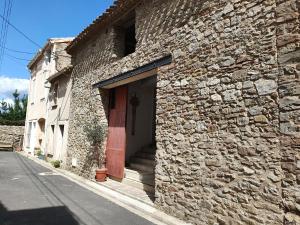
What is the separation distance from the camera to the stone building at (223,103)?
3.72 meters

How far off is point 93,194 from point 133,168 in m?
2.17

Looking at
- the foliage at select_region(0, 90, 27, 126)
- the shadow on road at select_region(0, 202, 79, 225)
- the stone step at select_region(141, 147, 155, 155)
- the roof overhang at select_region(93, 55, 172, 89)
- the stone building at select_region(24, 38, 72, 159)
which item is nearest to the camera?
the shadow on road at select_region(0, 202, 79, 225)

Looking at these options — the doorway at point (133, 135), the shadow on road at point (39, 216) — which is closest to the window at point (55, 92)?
the doorway at point (133, 135)

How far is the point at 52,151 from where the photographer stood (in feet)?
46.4

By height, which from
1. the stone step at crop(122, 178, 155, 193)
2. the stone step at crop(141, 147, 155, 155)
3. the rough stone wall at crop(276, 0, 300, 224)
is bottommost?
the stone step at crop(122, 178, 155, 193)

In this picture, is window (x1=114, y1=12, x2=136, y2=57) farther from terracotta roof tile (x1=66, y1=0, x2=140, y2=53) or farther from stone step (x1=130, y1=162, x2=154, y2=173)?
stone step (x1=130, y1=162, x2=154, y2=173)

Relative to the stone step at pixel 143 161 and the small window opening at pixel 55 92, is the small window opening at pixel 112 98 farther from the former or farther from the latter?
the small window opening at pixel 55 92

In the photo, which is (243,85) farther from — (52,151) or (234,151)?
(52,151)

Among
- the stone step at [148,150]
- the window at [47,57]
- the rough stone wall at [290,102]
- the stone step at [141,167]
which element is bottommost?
the stone step at [141,167]

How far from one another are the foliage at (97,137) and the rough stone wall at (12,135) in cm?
1599

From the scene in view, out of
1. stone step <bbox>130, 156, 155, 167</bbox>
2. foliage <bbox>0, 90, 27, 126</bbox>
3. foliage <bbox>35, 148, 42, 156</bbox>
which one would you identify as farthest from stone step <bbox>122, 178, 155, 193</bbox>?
foliage <bbox>0, 90, 27, 126</bbox>

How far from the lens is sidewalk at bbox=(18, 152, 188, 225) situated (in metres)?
5.24

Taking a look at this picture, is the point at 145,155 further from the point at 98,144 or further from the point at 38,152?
the point at 38,152

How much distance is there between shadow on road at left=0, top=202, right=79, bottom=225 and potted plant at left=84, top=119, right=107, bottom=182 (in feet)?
9.71
